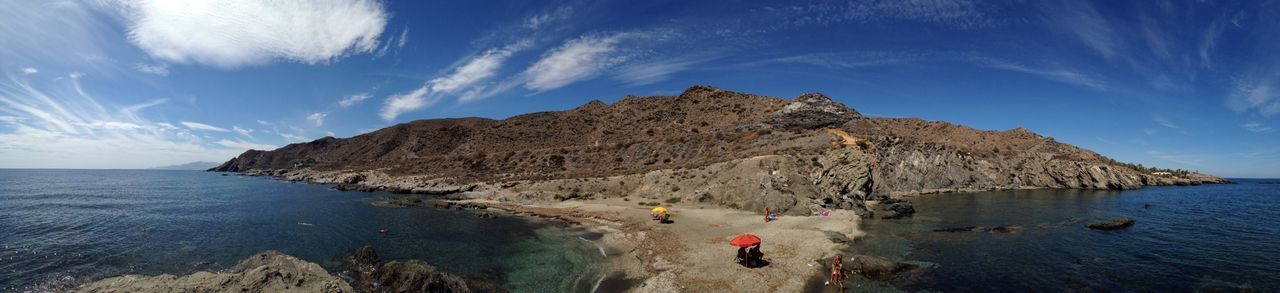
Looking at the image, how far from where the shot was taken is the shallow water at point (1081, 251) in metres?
19.4

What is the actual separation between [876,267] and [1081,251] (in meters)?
13.9

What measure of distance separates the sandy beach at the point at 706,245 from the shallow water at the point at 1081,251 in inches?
121

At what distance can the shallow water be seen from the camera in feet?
63.6

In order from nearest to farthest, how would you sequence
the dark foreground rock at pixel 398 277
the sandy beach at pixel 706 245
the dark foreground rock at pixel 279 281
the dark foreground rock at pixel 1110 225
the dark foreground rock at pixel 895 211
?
the dark foreground rock at pixel 279 281 < the dark foreground rock at pixel 398 277 < the sandy beach at pixel 706 245 < the dark foreground rock at pixel 1110 225 < the dark foreground rock at pixel 895 211

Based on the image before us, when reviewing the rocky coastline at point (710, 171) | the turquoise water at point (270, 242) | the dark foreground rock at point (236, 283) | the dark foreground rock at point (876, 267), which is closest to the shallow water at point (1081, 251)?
the dark foreground rock at point (876, 267)

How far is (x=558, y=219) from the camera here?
124 ft

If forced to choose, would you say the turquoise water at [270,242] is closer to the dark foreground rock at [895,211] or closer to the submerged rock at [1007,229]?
the dark foreground rock at [895,211]

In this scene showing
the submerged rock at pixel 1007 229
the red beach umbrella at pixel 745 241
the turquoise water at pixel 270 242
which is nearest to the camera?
the red beach umbrella at pixel 745 241

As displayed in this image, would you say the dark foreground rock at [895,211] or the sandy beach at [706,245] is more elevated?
the dark foreground rock at [895,211]

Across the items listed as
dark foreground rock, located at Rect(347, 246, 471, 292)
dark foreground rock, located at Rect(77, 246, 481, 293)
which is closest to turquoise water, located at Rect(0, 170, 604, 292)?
dark foreground rock, located at Rect(347, 246, 471, 292)

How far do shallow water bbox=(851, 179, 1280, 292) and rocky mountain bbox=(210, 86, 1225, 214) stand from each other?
1070cm

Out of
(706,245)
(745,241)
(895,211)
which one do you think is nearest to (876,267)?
(745,241)

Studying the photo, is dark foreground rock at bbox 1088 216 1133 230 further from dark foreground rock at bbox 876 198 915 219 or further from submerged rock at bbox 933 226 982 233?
dark foreground rock at bbox 876 198 915 219

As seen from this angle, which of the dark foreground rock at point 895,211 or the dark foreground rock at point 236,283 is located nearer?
the dark foreground rock at point 236,283
